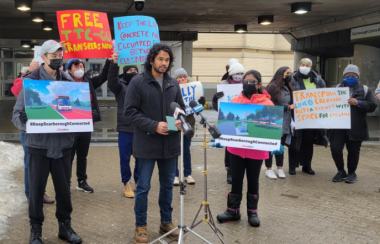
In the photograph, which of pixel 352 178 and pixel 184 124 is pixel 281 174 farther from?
pixel 184 124

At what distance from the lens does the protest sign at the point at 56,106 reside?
13.3ft

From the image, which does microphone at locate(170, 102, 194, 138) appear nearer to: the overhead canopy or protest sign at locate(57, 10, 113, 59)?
protest sign at locate(57, 10, 113, 59)

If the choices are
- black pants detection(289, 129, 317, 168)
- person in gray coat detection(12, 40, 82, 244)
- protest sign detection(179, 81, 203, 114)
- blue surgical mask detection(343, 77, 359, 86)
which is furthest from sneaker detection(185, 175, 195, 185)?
blue surgical mask detection(343, 77, 359, 86)

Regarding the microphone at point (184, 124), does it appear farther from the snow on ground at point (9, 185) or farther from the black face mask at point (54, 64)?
the snow on ground at point (9, 185)

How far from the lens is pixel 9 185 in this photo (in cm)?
655

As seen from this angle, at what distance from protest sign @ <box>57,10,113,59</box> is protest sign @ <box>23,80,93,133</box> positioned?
100cm

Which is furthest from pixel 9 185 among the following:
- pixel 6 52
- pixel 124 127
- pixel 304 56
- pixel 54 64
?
pixel 6 52

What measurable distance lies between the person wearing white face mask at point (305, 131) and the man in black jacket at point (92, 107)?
3546 millimetres

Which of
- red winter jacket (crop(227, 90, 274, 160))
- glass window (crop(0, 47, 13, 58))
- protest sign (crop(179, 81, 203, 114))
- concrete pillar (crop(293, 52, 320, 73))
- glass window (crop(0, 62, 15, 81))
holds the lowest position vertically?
red winter jacket (crop(227, 90, 274, 160))

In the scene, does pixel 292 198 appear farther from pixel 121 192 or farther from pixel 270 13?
pixel 270 13

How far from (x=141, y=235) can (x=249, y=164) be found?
1595 millimetres

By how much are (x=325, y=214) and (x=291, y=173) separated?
216cm

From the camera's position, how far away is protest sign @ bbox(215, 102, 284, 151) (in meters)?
4.79

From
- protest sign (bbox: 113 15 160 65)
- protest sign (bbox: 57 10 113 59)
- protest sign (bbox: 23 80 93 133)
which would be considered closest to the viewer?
protest sign (bbox: 23 80 93 133)
